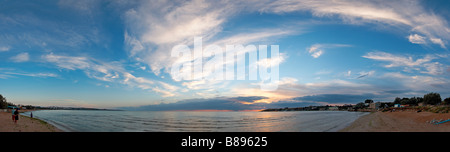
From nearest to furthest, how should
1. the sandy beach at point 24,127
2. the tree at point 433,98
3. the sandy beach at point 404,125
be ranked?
the sandy beach at point 404,125 → the sandy beach at point 24,127 → the tree at point 433,98

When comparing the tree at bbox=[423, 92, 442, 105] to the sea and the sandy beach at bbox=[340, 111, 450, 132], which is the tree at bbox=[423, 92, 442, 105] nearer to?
the sea

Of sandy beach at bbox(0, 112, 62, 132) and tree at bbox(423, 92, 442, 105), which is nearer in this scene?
sandy beach at bbox(0, 112, 62, 132)

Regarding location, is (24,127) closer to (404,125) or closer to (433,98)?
(404,125)

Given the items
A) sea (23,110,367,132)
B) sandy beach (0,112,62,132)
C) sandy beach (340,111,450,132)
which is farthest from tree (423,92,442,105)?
sandy beach (0,112,62,132)

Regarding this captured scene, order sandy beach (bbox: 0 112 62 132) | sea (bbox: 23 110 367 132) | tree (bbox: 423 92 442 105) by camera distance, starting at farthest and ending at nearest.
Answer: tree (bbox: 423 92 442 105)
sea (bbox: 23 110 367 132)
sandy beach (bbox: 0 112 62 132)

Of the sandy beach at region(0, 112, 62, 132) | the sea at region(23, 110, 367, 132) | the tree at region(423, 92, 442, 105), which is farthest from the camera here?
the tree at region(423, 92, 442, 105)

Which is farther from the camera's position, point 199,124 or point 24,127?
point 199,124

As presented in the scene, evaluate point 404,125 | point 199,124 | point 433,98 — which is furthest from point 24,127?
point 433,98

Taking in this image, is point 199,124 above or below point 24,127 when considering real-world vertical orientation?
below

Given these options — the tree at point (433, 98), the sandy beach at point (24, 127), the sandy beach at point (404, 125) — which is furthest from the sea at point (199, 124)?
the tree at point (433, 98)

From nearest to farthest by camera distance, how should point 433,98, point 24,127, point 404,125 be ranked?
1. point 404,125
2. point 24,127
3. point 433,98

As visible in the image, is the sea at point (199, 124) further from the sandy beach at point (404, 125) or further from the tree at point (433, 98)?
the tree at point (433, 98)
